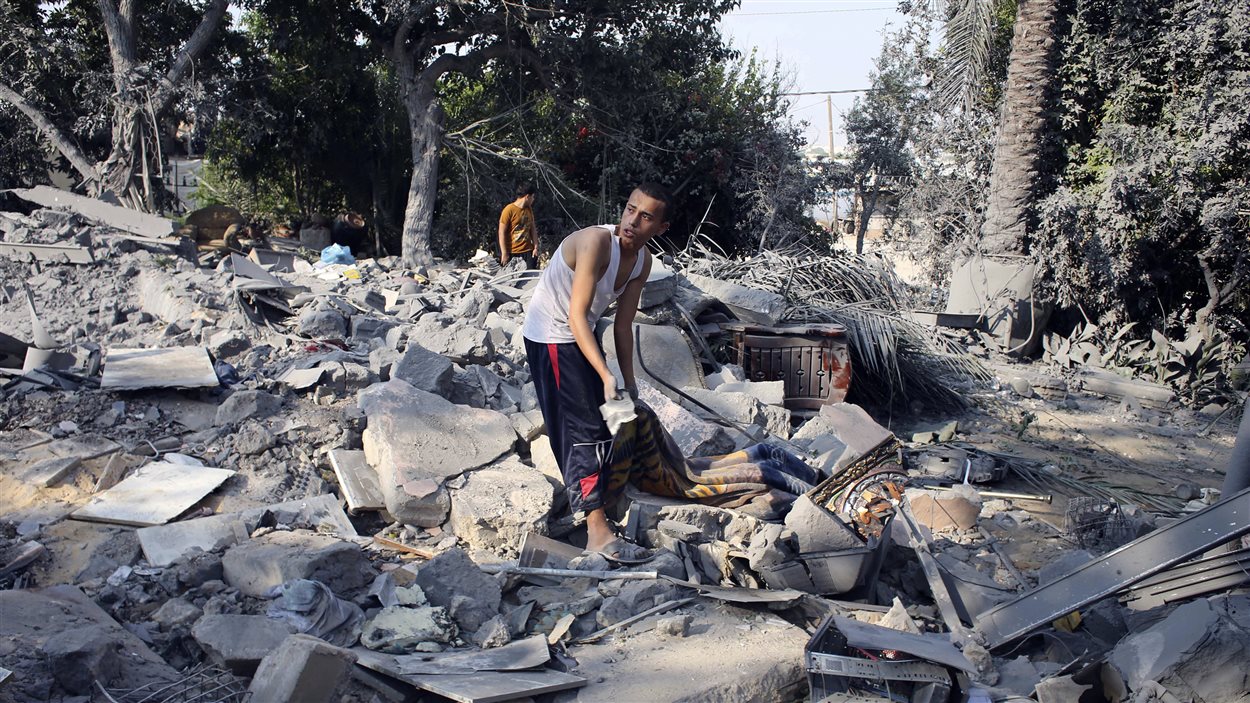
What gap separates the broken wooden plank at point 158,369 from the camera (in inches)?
196

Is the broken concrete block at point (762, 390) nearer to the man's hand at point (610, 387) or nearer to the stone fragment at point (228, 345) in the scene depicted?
the man's hand at point (610, 387)

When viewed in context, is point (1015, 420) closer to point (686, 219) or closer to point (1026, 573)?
point (1026, 573)

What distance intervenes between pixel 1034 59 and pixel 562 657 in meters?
10.3

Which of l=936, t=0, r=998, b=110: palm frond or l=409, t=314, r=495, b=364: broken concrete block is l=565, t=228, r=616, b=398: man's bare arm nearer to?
l=409, t=314, r=495, b=364: broken concrete block

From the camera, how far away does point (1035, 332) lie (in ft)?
35.5

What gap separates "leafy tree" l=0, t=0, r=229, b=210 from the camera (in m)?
12.1

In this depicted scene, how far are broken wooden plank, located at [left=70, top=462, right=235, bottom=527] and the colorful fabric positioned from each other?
1.85 meters

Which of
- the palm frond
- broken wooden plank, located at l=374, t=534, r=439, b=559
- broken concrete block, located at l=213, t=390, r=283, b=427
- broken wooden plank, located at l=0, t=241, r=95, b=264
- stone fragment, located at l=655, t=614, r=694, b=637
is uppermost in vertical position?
the palm frond

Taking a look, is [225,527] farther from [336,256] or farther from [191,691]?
[336,256]

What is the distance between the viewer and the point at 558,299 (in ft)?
12.1

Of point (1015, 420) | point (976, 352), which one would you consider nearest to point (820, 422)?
point (1015, 420)

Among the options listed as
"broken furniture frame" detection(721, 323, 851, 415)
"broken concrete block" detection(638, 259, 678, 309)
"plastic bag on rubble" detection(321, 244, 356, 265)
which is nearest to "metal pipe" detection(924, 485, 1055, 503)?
"broken furniture frame" detection(721, 323, 851, 415)

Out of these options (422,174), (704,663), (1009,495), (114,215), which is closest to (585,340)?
(704,663)

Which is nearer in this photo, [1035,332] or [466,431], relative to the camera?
[466,431]
